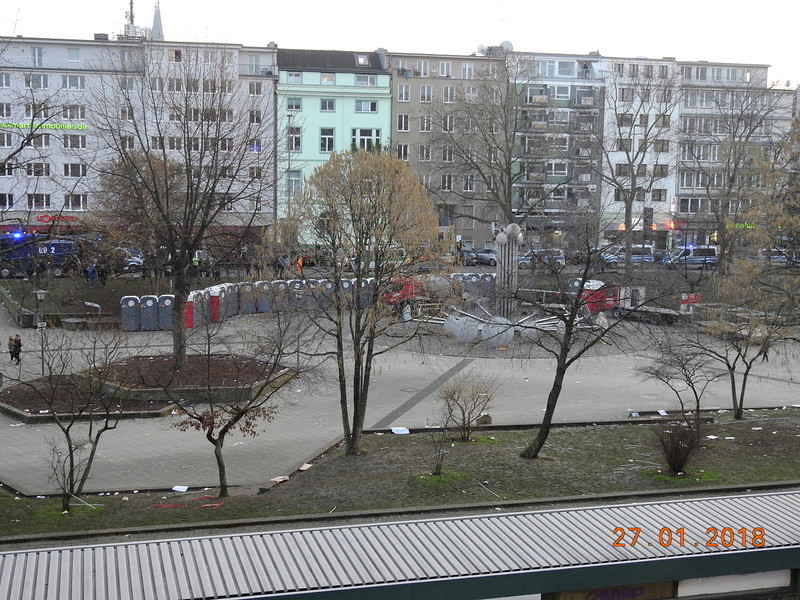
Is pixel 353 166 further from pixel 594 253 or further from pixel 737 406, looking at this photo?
pixel 737 406

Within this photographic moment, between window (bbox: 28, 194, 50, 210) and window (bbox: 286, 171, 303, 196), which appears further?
window (bbox: 286, 171, 303, 196)

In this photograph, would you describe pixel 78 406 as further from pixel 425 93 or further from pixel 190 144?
pixel 425 93

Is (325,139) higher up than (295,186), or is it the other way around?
(325,139)

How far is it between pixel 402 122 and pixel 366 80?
396 cm

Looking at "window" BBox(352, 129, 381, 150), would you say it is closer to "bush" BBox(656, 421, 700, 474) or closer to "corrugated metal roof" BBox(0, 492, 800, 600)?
"bush" BBox(656, 421, 700, 474)

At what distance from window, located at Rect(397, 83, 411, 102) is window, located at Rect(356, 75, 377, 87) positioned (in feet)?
8.04

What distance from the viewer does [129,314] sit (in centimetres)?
3155

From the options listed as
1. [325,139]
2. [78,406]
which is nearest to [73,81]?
[325,139]

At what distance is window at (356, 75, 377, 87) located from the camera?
56.6m

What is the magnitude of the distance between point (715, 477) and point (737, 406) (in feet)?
21.2

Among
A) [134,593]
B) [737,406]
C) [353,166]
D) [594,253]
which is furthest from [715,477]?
[134,593]

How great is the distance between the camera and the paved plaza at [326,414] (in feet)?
51.2

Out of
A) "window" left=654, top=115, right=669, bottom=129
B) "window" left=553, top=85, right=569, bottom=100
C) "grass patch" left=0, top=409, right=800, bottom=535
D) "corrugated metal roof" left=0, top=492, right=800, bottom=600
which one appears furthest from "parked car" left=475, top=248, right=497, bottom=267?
"corrugated metal roof" left=0, top=492, right=800, bottom=600

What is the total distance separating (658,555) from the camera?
24.3 ft
